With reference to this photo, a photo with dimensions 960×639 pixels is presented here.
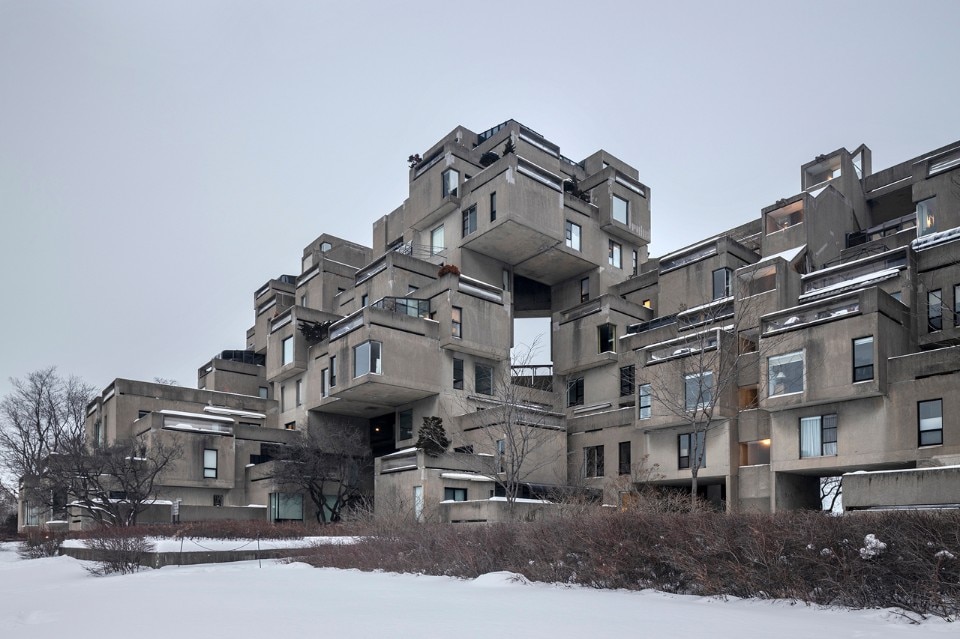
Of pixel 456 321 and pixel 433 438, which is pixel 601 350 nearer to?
pixel 456 321

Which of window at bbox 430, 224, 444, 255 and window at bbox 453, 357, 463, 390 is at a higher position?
window at bbox 430, 224, 444, 255

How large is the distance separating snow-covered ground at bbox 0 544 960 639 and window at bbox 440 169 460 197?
41.5 meters

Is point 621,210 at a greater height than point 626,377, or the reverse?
point 621,210

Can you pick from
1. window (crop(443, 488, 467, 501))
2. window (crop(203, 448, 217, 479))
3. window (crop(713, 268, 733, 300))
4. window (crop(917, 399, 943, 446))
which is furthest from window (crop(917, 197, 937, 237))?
window (crop(203, 448, 217, 479))

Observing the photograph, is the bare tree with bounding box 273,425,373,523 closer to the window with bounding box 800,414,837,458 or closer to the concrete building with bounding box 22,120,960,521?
the concrete building with bounding box 22,120,960,521

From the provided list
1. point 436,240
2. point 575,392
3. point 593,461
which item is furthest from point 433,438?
point 436,240

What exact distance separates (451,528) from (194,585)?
299 inches

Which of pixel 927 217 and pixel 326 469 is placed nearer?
pixel 927 217

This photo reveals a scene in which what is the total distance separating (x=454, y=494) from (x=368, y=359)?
10481 mm

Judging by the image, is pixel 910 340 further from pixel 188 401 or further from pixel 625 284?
pixel 188 401

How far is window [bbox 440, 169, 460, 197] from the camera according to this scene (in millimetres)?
62209

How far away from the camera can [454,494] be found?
144 ft

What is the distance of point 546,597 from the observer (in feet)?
57.7

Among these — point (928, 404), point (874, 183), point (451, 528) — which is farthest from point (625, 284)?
point (451, 528)
